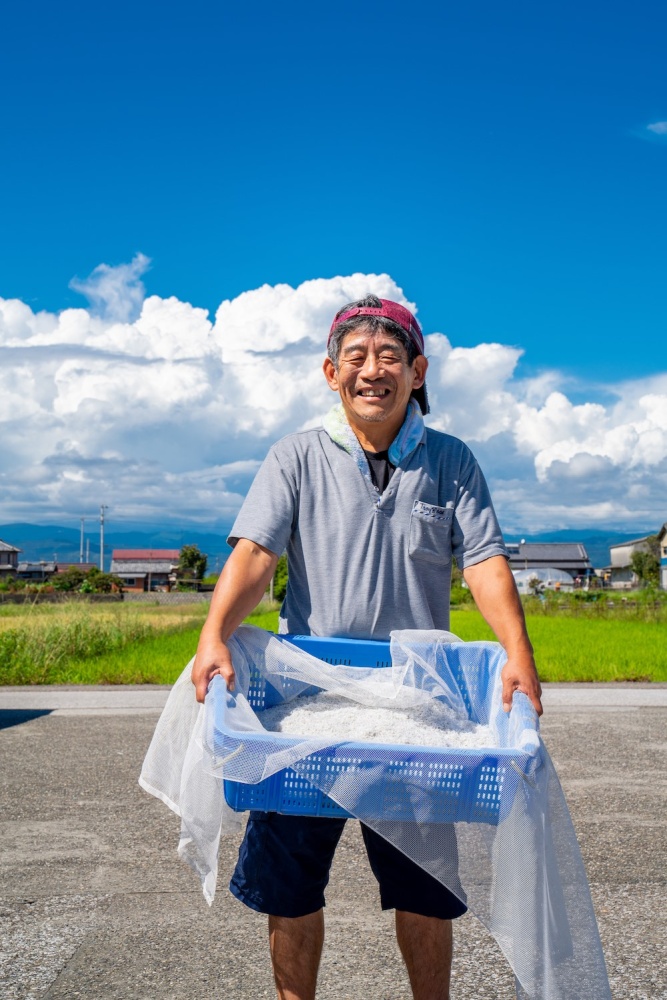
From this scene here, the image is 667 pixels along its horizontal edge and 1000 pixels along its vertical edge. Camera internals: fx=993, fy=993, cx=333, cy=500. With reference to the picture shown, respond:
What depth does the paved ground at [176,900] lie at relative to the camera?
306 centimetres

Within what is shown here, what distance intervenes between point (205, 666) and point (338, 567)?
419 millimetres

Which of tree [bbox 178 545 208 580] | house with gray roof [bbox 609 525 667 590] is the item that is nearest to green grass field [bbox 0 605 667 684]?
tree [bbox 178 545 208 580]

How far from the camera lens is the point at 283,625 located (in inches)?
104

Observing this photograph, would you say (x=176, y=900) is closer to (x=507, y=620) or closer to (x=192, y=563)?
(x=507, y=620)

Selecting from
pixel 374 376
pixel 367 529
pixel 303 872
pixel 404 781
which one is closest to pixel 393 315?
pixel 374 376

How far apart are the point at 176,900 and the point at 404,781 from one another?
2.36 m

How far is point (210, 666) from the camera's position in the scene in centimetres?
225

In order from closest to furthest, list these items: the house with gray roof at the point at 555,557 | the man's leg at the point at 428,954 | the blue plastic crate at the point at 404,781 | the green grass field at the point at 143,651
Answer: the blue plastic crate at the point at 404,781 → the man's leg at the point at 428,954 → the green grass field at the point at 143,651 → the house with gray roof at the point at 555,557

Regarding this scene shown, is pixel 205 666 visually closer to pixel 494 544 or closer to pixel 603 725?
pixel 494 544

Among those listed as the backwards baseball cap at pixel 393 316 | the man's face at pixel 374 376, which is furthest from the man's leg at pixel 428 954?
the backwards baseball cap at pixel 393 316

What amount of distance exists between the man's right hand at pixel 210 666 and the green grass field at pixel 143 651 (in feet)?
30.4

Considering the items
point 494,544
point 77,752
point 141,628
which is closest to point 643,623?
point 141,628

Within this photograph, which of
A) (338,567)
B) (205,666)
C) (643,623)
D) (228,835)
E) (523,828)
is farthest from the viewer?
(643,623)

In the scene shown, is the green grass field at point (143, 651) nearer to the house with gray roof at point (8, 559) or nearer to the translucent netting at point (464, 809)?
the translucent netting at point (464, 809)
